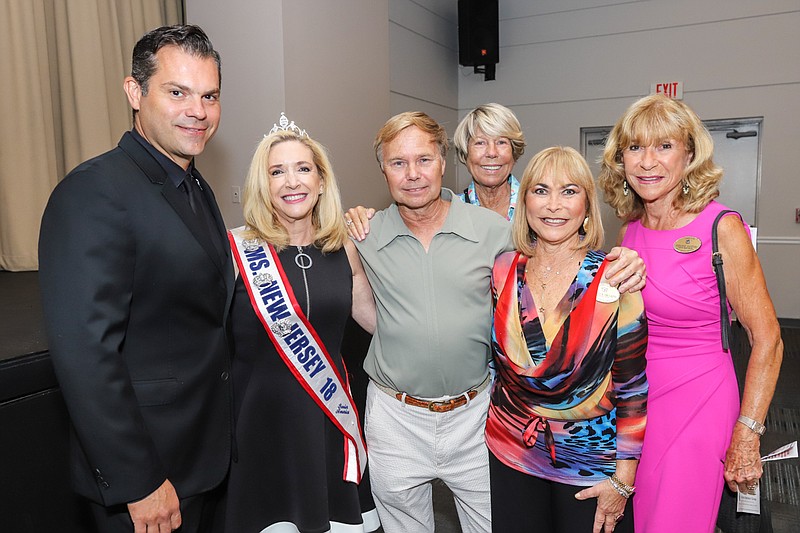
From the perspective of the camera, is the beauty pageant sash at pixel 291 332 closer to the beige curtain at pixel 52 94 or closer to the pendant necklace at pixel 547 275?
the pendant necklace at pixel 547 275

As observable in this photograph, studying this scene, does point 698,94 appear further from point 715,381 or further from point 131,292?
point 131,292

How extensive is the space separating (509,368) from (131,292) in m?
0.86

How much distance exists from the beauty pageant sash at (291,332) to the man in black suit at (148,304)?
16 centimetres

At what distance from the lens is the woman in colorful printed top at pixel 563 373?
4.34 feet

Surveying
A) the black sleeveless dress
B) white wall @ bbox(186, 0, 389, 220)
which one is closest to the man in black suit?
the black sleeveless dress

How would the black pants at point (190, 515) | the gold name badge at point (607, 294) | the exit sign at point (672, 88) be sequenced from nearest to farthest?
the black pants at point (190, 515) → the gold name badge at point (607, 294) → the exit sign at point (672, 88)

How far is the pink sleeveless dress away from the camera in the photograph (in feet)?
4.74

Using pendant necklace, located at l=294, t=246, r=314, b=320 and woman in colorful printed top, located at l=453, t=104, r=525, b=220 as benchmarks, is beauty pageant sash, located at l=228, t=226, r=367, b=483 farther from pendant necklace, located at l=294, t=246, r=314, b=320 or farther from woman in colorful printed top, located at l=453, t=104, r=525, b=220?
woman in colorful printed top, located at l=453, t=104, r=525, b=220

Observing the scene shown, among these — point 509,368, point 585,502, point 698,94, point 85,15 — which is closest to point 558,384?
point 509,368

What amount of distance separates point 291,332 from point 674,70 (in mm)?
5664

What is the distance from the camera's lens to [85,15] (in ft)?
10.7

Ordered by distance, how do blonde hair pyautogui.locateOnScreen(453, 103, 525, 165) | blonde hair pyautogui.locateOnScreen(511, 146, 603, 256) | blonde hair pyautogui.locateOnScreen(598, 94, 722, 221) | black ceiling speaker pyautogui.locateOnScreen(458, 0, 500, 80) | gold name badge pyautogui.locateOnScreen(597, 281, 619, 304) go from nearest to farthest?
gold name badge pyautogui.locateOnScreen(597, 281, 619, 304), blonde hair pyautogui.locateOnScreen(511, 146, 603, 256), blonde hair pyautogui.locateOnScreen(598, 94, 722, 221), blonde hair pyautogui.locateOnScreen(453, 103, 525, 165), black ceiling speaker pyautogui.locateOnScreen(458, 0, 500, 80)

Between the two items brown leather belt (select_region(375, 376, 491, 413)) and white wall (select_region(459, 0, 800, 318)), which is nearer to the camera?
brown leather belt (select_region(375, 376, 491, 413))

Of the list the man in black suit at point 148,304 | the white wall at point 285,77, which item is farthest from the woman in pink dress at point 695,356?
the white wall at point 285,77
